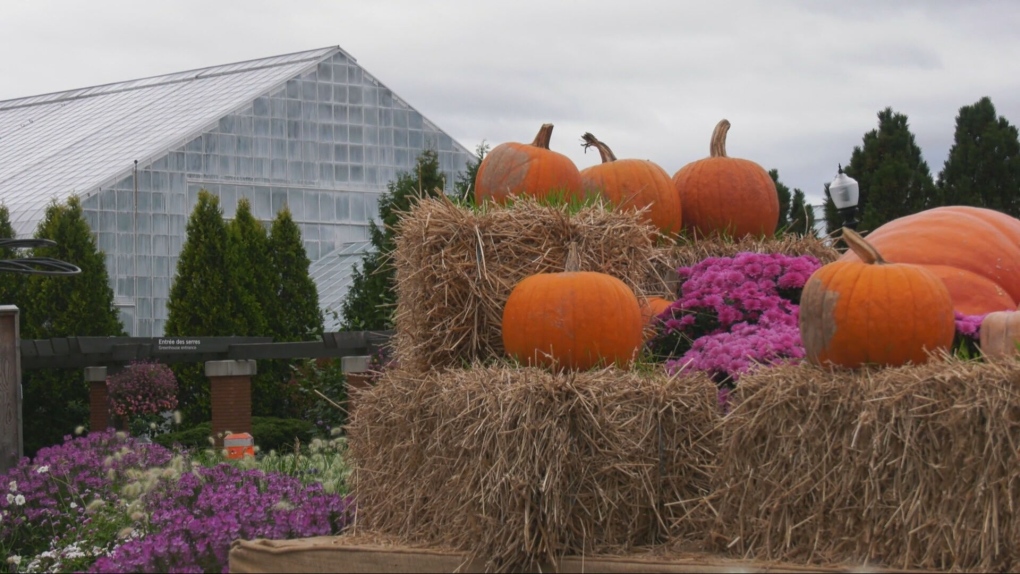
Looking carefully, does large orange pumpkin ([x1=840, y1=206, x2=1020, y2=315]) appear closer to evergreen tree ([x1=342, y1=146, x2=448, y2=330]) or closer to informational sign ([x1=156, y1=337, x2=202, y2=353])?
evergreen tree ([x1=342, y1=146, x2=448, y2=330])

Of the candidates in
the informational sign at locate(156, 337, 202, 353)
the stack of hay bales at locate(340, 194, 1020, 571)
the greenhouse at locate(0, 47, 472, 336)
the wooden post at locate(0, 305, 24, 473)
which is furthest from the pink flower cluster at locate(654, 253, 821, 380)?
the greenhouse at locate(0, 47, 472, 336)

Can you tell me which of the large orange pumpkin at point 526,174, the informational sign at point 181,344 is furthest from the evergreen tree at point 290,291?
the large orange pumpkin at point 526,174

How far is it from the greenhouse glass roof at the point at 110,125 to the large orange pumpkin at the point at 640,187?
13486mm

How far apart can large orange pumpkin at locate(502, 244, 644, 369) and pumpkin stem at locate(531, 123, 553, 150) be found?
4.45 ft

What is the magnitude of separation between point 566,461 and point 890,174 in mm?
13066

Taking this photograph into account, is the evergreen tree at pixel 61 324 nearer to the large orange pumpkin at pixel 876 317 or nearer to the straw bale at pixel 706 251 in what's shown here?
the straw bale at pixel 706 251

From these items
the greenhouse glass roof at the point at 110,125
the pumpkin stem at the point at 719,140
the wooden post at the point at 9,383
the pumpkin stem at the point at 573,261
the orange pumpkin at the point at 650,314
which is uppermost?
the greenhouse glass roof at the point at 110,125

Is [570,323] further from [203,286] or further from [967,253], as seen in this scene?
[203,286]

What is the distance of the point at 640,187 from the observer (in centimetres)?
587

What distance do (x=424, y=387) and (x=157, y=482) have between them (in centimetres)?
233

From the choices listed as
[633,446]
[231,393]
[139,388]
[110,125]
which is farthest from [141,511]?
[110,125]

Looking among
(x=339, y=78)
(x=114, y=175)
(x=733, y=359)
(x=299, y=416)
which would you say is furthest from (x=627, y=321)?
(x=339, y=78)

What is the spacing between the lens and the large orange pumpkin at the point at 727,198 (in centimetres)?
621

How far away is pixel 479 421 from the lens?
3969 mm
